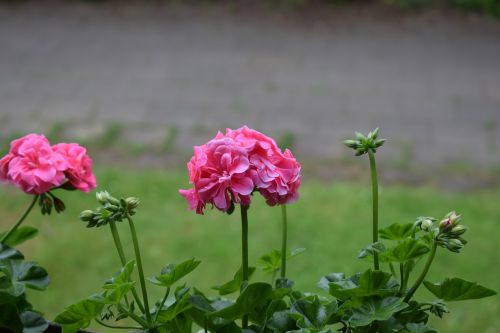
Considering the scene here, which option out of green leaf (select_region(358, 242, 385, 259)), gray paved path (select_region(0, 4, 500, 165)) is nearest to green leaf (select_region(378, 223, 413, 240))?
green leaf (select_region(358, 242, 385, 259))

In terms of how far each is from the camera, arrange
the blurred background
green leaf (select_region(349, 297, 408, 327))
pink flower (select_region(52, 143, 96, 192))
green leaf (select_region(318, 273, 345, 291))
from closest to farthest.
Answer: green leaf (select_region(349, 297, 408, 327)) → green leaf (select_region(318, 273, 345, 291)) → pink flower (select_region(52, 143, 96, 192)) → the blurred background

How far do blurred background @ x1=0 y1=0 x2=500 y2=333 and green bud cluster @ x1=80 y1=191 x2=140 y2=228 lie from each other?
5.84 feet

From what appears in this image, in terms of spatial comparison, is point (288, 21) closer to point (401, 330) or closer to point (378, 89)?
point (378, 89)

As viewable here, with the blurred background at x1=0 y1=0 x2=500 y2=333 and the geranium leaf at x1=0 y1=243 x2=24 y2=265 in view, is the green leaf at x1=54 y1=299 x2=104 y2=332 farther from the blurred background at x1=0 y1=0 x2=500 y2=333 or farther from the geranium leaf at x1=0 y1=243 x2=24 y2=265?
the blurred background at x1=0 y1=0 x2=500 y2=333

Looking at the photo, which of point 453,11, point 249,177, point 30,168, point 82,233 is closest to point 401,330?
point 249,177

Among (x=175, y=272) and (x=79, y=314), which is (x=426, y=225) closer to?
(x=175, y=272)

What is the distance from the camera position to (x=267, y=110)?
416 centimetres

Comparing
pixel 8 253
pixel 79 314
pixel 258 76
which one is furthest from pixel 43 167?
pixel 258 76

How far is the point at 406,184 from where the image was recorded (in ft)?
11.5

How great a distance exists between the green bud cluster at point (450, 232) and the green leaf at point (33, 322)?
526 mm

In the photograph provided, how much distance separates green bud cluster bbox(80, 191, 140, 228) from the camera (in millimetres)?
908

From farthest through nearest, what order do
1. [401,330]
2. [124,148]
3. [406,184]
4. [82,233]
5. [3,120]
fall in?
[3,120] → [124,148] → [406,184] → [82,233] → [401,330]

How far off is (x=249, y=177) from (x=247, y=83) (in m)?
3.72

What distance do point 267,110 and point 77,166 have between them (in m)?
3.14
